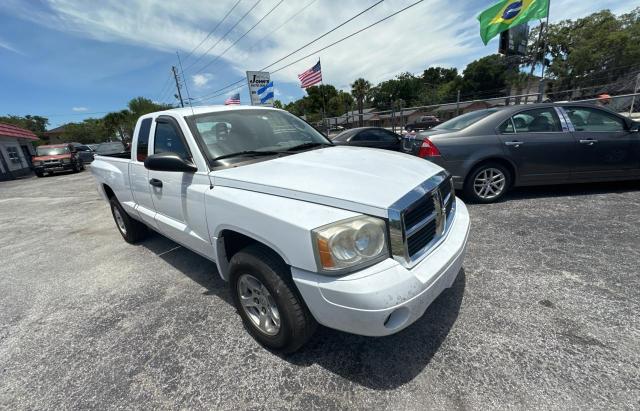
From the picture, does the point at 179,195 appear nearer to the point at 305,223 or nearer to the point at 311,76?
the point at 305,223

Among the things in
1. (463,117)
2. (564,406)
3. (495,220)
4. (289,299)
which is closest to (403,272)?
(289,299)

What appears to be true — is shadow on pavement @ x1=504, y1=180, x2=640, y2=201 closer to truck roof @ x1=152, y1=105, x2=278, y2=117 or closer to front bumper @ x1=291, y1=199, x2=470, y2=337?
front bumper @ x1=291, y1=199, x2=470, y2=337

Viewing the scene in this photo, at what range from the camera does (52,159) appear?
54.6 ft

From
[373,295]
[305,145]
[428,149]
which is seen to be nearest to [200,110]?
[305,145]

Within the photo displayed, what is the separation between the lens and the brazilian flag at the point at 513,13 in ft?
31.7

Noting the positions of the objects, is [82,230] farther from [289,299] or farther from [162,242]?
[289,299]

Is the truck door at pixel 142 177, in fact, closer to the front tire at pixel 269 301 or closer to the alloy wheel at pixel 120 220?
the alloy wheel at pixel 120 220

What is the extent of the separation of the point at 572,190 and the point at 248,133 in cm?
563

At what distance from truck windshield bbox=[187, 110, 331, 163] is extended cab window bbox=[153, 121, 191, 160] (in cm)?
21

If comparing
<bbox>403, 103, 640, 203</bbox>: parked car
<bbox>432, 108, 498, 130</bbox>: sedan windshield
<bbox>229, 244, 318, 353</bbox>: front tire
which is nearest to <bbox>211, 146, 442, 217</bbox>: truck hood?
<bbox>229, 244, 318, 353</bbox>: front tire

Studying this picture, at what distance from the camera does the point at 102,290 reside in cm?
325

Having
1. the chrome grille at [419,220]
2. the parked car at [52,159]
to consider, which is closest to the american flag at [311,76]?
the parked car at [52,159]

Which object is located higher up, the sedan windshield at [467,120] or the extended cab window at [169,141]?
the extended cab window at [169,141]

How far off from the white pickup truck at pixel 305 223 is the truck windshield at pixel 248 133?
15mm
